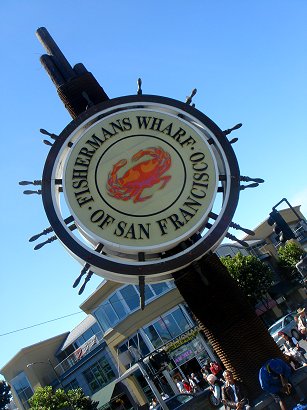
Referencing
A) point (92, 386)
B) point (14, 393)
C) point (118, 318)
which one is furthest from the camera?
point (14, 393)

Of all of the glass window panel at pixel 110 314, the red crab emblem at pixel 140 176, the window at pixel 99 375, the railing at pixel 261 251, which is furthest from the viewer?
the railing at pixel 261 251

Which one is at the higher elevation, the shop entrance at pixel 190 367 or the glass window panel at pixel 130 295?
the glass window panel at pixel 130 295

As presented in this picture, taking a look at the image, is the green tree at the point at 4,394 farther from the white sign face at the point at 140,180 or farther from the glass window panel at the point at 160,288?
the white sign face at the point at 140,180

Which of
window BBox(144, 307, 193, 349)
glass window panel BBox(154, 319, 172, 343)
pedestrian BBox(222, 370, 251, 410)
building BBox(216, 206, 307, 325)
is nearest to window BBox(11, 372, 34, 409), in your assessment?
window BBox(144, 307, 193, 349)

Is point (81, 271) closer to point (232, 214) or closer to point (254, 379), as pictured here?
point (232, 214)

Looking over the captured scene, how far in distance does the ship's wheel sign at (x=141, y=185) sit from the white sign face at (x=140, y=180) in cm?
2

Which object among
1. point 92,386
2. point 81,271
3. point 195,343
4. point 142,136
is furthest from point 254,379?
point 92,386

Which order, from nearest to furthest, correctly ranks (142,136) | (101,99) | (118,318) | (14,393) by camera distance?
(142,136) → (101,99) → (118,318) → (14,393)

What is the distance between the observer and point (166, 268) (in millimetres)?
8336

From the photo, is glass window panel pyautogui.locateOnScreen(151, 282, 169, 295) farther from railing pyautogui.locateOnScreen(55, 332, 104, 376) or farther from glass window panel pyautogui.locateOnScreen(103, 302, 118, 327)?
railing pyautogui.locateOnScreen(55, 332, 104, 376)

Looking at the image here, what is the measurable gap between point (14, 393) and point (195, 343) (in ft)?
84.2

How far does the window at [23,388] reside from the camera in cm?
4497

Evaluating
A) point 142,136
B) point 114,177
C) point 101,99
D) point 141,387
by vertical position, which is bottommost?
point 141,387

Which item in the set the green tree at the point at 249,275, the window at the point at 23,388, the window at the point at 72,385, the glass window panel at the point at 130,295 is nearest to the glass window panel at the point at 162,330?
the glass window panel at the point at 130,295
